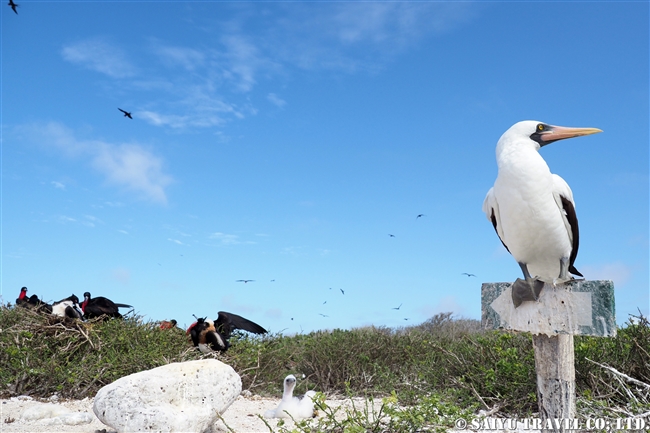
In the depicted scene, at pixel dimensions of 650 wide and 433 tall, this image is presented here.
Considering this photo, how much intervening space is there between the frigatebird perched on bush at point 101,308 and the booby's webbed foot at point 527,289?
6420mm

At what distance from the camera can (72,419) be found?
18.0ft

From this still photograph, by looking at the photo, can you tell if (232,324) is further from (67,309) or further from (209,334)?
(67,309)

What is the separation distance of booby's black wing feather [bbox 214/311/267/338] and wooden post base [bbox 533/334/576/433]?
5.61 meters

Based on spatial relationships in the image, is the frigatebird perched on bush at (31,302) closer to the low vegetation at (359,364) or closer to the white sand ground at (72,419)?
the low vegetation at (359,364)

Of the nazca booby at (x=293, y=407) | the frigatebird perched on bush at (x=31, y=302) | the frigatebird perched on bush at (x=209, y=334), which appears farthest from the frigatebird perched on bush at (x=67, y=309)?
the nazca booby at (x=293, y=407)

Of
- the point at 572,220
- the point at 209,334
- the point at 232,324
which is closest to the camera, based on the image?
the point at 572,220

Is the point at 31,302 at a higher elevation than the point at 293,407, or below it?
higher

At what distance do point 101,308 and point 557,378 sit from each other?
22.8 feet

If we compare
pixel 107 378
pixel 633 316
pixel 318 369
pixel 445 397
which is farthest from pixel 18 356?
pixel 633 316

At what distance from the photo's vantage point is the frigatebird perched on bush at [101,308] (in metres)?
8.60

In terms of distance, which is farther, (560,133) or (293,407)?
(293,407)

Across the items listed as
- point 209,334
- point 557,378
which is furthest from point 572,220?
point 209,334

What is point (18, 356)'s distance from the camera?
21.9 ft

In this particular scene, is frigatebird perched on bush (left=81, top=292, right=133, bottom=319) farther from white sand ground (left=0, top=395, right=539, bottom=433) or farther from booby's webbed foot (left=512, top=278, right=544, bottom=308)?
booby's webbed foot (left=512, top=278, right=544, bottom=308)
